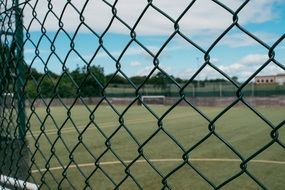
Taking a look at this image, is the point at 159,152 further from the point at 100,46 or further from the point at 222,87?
the point at 222,87

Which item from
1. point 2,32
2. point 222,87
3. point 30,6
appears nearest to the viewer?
point 30,6

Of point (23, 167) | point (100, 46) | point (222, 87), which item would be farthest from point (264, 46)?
point (222, 87)

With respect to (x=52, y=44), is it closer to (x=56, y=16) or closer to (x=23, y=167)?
(x=56, y=16)

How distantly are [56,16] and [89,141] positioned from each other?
891 cm

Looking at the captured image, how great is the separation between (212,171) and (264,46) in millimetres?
5747

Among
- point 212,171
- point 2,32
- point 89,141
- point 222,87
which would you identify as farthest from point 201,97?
point 2,32

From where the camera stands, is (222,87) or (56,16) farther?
(222,87)

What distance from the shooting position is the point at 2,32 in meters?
3.59

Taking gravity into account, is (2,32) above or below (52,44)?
above

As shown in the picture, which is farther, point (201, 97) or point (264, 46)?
point (201, 97)

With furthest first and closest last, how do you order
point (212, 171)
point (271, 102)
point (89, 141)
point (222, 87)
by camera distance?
point (222, 87) < point (271, 102) < point (89, 141) < point (212, 171)

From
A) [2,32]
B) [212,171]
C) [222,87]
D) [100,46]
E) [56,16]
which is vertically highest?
[222,87]

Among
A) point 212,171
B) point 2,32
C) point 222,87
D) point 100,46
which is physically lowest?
point 212,171

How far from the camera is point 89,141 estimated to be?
10.9 meters
